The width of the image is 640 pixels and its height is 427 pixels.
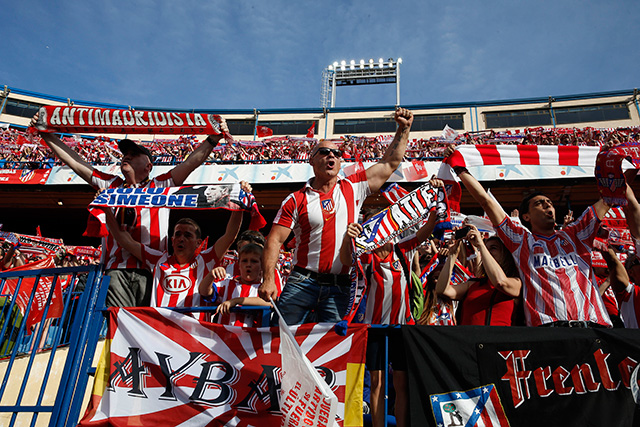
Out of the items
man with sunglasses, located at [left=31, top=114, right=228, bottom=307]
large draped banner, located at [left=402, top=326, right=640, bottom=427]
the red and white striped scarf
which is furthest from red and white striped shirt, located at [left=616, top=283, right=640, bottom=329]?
man with sunglasses, located at [left=31, top=114, right=228, bottom=307]

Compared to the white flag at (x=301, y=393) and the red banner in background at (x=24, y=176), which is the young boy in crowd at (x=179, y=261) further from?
the red banner in background at (x=24, y=176)

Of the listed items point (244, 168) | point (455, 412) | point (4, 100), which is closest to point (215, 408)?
point (455, 412)

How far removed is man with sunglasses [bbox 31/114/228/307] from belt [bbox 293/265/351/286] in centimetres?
162

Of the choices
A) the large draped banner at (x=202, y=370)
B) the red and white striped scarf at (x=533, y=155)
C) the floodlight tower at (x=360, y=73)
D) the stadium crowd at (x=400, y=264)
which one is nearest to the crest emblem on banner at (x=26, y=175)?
the stadium crowd at (x=400, y=264)

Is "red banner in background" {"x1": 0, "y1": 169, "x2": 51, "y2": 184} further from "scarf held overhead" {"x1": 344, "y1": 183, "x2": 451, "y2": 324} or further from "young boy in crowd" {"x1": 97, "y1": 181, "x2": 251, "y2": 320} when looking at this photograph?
"scarf held overhead" {"x1": 344, "y1": 183, "x2": 451, "y2": 324}

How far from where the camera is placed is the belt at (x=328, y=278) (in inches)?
108

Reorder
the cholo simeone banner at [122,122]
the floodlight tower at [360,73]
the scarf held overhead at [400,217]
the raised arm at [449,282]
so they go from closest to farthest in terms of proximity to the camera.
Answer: the scarf held overhead at [400,217] → the raised arm at [449,282] → the cholo simeone banner at [122,122] → the floodlight tower at [360,73]

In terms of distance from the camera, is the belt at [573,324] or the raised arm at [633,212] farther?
the raised arm at [633,212]

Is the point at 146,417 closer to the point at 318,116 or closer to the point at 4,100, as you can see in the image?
the point at 318,116

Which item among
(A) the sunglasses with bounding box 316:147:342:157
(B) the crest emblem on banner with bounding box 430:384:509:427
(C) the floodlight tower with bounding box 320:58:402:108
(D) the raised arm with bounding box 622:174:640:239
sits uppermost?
(C) the floodlight tower with bounding box 320:58:402:108

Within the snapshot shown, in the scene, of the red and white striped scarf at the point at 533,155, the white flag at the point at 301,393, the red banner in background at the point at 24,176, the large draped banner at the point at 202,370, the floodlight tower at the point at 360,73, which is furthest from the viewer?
the floodlight tower at the point at 360,73

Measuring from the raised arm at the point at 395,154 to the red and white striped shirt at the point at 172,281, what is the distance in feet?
5.95

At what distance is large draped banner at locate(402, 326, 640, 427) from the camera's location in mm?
2316

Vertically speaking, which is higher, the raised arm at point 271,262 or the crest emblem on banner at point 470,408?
the raised arm at point 271,262
